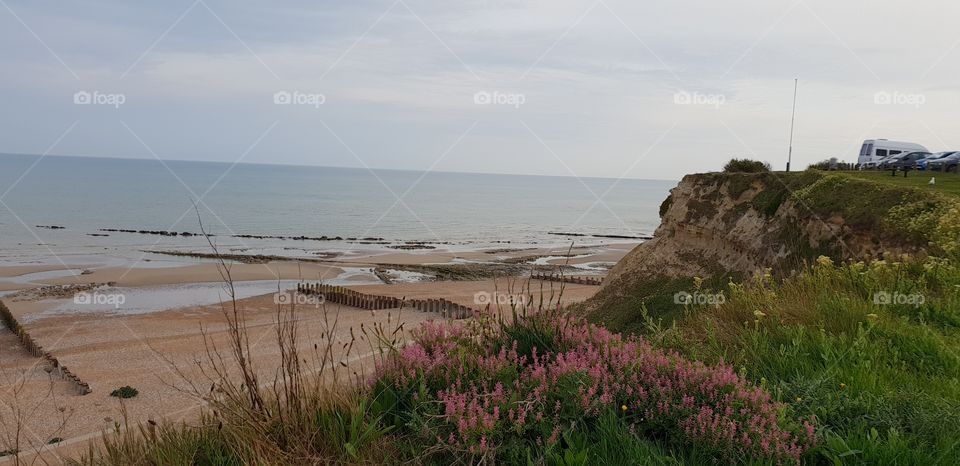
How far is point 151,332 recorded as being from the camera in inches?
784

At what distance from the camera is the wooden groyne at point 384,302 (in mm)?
22594

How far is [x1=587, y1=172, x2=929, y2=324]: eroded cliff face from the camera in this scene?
10188mm

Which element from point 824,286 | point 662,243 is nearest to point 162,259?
point 662,243

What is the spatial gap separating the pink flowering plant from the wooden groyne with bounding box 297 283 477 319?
16.1 metres

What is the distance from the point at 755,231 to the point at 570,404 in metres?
9.24

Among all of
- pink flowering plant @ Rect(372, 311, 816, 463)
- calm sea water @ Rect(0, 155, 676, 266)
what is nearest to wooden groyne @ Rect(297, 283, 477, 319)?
pink flowering plant @ Rect(372, 311, 816, 463)

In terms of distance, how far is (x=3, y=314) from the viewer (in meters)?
21.8

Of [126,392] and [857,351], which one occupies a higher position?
[857,351]

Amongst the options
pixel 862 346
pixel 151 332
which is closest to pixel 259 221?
pixel 151 332


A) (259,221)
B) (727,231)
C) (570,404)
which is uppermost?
(727,231)

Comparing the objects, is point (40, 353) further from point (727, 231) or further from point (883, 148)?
point (883, 148)

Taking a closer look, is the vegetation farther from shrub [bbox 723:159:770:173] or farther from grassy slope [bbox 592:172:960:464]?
shrub [bbox 723:159:770:173]

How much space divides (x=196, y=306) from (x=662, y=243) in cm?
1760

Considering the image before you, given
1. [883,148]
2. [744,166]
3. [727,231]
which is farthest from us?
[883,148]
